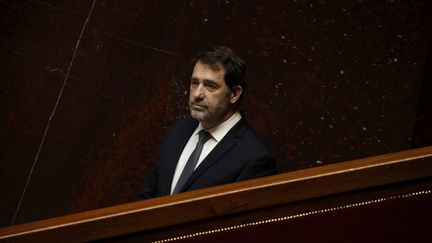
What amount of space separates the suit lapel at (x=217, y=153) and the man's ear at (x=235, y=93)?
0.45ft

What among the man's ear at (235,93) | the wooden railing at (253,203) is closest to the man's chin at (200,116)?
the man's ear at (235,93)

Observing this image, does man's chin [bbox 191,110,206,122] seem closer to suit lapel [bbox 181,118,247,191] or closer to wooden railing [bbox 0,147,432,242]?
suit lapel [bbox 181,118,247,191]

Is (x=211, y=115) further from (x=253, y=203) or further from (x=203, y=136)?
(x=253, y=203)

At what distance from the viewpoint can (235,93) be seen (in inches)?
86.7

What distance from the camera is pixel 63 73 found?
2.80 m

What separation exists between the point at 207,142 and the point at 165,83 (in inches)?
30.6

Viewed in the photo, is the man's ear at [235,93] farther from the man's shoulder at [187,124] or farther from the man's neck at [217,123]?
the man's shoulder at [187,124]

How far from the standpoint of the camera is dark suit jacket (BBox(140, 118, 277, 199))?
1986mm

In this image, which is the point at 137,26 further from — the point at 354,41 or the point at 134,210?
the point at 134,210

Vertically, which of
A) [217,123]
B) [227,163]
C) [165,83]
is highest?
[165,83]

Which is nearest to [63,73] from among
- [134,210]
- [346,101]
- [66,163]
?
[66,163]

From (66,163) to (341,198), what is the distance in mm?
1763

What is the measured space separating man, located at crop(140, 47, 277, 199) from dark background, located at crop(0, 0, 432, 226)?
601 mm

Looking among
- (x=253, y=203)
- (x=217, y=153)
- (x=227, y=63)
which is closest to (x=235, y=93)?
(x=227, y=63)
